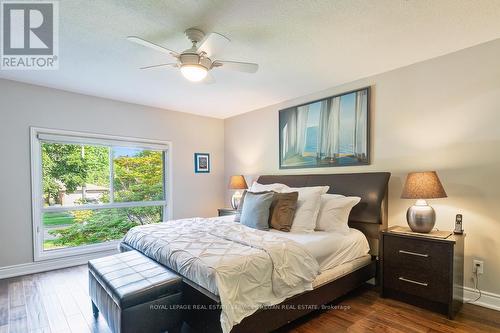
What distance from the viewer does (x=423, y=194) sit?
2398 millimetres

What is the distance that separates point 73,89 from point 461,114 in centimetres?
475

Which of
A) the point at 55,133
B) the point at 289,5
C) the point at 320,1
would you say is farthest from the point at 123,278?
the point at 55,133

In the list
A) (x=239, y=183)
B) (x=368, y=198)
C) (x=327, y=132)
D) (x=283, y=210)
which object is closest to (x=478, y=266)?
(x=368, y=198)

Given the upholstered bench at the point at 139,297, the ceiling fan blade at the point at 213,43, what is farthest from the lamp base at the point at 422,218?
the ceiling fan blade at the point at 213,43

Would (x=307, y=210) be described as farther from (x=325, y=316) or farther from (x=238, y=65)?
(x=238, y=65)

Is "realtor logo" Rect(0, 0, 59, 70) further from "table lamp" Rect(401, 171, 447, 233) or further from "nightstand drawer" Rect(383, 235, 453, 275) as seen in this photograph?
"nightstand drawer" Rect(383, 235, 453, 275)

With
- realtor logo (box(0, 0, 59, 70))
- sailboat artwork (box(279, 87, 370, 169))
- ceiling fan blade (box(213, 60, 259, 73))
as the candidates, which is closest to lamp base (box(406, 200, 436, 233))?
sailboat artwork (box(279, 87, 370, 169))

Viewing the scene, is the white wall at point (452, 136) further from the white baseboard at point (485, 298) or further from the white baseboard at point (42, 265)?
the white baseboard at point (42, 265)

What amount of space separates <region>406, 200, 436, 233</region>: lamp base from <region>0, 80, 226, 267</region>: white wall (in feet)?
11.9

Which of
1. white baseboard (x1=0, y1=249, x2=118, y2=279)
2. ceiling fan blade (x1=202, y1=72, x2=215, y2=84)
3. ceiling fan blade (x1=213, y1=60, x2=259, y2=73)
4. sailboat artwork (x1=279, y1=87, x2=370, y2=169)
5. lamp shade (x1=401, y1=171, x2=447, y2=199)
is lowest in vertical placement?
white baseboard (x1=0, y1=249, x2=118, y2=279)

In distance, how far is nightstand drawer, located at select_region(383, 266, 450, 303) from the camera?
223 cm

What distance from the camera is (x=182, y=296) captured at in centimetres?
190

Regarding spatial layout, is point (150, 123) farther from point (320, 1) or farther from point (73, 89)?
point (320, 1)

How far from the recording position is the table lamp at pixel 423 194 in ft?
7.83
